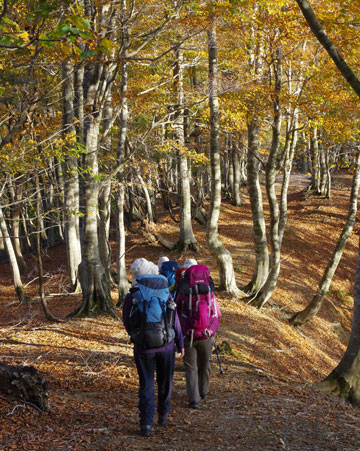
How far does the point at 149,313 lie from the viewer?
4613 mm

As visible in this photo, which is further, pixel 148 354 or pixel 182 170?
pixel 182 170

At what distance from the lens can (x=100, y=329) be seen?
956cm

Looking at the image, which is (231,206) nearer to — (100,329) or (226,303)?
(226,303)

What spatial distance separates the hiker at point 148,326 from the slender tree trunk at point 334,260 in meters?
8.70

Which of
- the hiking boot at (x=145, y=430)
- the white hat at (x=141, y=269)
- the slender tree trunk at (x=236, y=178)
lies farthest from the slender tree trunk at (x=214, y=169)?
the slender tree trunk at (x=236, y=178)

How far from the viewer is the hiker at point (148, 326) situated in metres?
4.59

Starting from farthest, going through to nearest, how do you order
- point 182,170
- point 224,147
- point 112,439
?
point 224,147 < point 182,170 < point 112,439

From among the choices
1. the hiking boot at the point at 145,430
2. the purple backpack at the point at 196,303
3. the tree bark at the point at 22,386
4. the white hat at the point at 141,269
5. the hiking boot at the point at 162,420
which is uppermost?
the white hat at the point at 141,269

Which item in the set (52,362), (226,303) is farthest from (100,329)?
(226,303)

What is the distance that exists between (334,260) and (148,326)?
939 cm

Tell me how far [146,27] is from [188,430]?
36.6ft

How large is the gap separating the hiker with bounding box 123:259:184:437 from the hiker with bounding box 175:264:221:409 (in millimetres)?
968

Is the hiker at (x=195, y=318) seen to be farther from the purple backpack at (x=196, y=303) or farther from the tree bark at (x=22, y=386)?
the tree bark at (x=22, y=386)

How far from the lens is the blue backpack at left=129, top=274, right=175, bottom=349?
4574 millimetres
